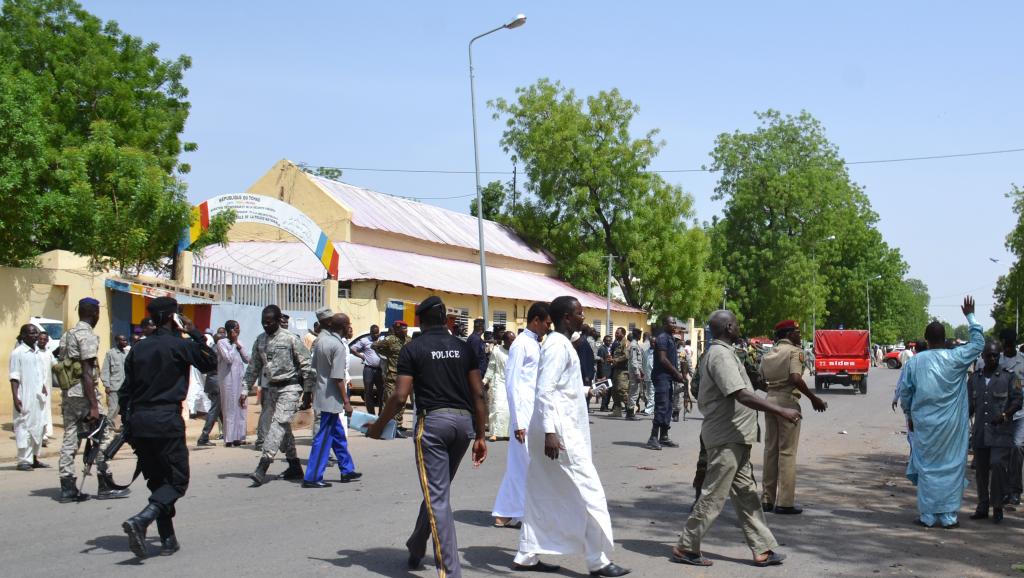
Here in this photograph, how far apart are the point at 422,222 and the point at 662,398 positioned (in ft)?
79.4

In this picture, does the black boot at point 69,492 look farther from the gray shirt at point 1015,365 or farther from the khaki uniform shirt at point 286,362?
the gray shirt at point 1015,365

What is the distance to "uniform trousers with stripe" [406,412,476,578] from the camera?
229 inches

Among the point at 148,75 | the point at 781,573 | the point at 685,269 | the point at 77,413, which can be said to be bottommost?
the point at 781,573

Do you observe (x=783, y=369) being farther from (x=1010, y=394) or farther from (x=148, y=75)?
(x=148, y=75)

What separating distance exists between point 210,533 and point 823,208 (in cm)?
5721

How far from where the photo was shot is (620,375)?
2062 cm

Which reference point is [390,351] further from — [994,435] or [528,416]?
[994,435]

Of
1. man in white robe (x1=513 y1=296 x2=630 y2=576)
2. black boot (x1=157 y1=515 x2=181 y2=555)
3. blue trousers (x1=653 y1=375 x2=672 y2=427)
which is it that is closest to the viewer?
man in white robe (x1=513 y1=296 x2=630 y2=576)

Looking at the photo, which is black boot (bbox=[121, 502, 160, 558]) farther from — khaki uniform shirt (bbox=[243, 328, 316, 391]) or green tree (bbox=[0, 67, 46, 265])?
green tree (bbox=[0, 67, 46, 265])

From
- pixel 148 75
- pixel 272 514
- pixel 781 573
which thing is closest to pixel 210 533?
pixel 272 514

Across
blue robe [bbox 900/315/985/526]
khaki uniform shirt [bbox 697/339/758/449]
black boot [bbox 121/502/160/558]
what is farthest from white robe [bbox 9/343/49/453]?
blue robe [bbox 900/315/985/526]

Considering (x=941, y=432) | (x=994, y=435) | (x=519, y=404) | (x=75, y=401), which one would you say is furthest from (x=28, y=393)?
(x=994, y=435)

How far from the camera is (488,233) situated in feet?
139

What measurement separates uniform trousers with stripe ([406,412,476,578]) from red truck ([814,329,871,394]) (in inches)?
1085
